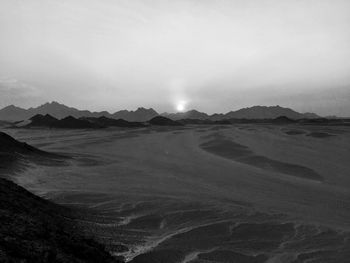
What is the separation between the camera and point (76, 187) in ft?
53.9

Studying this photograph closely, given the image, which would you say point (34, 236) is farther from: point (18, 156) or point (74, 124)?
point (74, 124)

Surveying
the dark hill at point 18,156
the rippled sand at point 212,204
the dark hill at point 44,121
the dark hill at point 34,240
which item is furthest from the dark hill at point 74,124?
the dark hill at point 34,240

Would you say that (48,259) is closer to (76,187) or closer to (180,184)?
(76,187)

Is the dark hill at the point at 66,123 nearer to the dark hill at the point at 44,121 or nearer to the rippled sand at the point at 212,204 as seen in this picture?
the dark hill at the point at 44,121

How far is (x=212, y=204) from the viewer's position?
13.4 m

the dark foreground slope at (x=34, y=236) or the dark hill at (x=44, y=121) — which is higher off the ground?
the dark hill at (x=44, y=121)

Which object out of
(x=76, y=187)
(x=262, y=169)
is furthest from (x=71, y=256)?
(x=262, y=169)

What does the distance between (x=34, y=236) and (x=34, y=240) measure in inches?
9.8

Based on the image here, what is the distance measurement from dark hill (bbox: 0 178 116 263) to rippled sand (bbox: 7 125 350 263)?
51.9 inches

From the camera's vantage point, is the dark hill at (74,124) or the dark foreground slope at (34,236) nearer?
the dark foreground slope at (34,236)

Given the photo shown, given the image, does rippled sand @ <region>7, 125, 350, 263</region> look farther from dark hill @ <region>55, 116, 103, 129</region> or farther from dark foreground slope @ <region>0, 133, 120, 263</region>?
dark hill @ <region>55, 116, 103, 129</region>

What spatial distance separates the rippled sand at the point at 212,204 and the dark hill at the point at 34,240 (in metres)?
1.32

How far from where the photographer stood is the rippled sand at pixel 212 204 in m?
9.01

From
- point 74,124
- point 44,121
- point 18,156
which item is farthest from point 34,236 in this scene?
point 44,121
